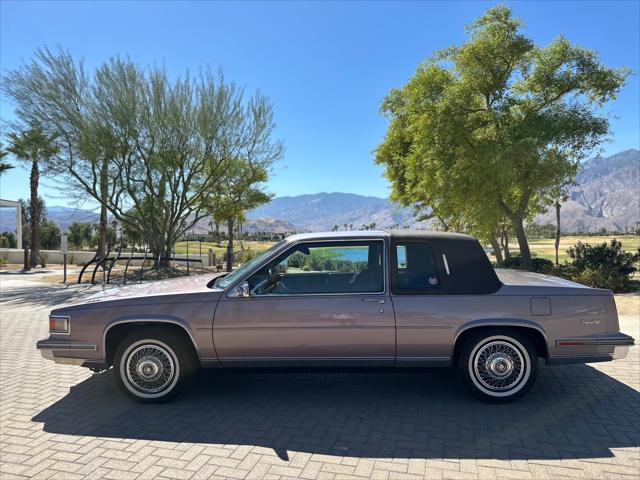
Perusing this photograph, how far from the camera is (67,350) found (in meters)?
4.44

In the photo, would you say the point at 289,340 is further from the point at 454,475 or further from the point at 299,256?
the point at 454,475

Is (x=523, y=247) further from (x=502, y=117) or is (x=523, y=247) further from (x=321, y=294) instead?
(x=321, y=294)

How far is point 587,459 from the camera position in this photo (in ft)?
11.2

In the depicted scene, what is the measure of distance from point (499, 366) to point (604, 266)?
11349 mm

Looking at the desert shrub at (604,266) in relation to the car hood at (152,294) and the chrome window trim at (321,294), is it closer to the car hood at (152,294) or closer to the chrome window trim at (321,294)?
the chrome window trim at (321,294)

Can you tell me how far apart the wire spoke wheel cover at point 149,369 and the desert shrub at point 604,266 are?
12.1m

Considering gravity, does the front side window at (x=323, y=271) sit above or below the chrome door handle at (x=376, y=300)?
above

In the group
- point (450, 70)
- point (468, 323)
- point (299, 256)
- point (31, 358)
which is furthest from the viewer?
point (450, 70)

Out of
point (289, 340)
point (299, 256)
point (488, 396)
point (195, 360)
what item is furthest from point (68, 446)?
point (488, 396)

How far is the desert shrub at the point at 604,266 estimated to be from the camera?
42.7ft

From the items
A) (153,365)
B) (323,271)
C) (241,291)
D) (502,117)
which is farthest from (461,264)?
(502,117)

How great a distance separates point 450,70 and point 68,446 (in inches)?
704

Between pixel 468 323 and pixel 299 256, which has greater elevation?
pixel 299 256

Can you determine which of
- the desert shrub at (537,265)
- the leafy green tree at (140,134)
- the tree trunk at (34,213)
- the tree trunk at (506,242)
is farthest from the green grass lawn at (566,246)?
the tree trunk at (34,213)
